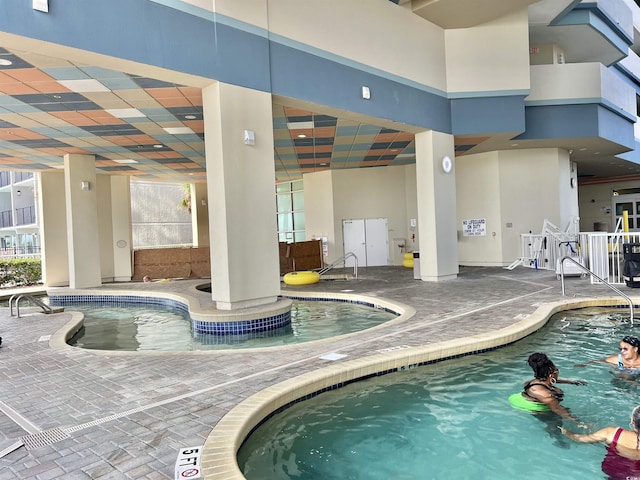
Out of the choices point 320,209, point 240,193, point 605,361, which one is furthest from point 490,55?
point 605,361

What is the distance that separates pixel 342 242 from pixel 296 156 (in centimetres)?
440

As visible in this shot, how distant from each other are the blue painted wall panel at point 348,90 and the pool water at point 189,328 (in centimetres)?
405

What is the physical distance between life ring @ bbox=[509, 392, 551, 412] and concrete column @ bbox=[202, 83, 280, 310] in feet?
14.7

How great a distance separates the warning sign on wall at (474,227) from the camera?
15656 mm

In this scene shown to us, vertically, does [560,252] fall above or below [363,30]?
below

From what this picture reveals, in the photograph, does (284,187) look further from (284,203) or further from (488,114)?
(488,114)

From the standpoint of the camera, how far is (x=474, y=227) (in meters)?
15.9

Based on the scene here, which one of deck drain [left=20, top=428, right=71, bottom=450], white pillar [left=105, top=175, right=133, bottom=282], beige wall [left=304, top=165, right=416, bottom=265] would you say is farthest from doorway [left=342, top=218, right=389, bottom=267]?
deck drain [left=20, top=428, right=71, bottom=450]

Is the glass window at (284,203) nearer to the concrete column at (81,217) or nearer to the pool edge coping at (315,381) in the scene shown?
the concrete column at (81,217)

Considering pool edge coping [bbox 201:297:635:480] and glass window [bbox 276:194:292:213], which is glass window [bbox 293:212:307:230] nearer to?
glass window [bbox 276:194:292:213]

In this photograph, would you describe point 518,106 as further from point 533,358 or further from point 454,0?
point 533,358

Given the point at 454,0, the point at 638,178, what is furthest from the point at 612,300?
the point at 638,178

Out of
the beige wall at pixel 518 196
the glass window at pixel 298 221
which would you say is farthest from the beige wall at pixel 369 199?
the glass window at pixel 298 221

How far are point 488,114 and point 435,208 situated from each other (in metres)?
2.79
